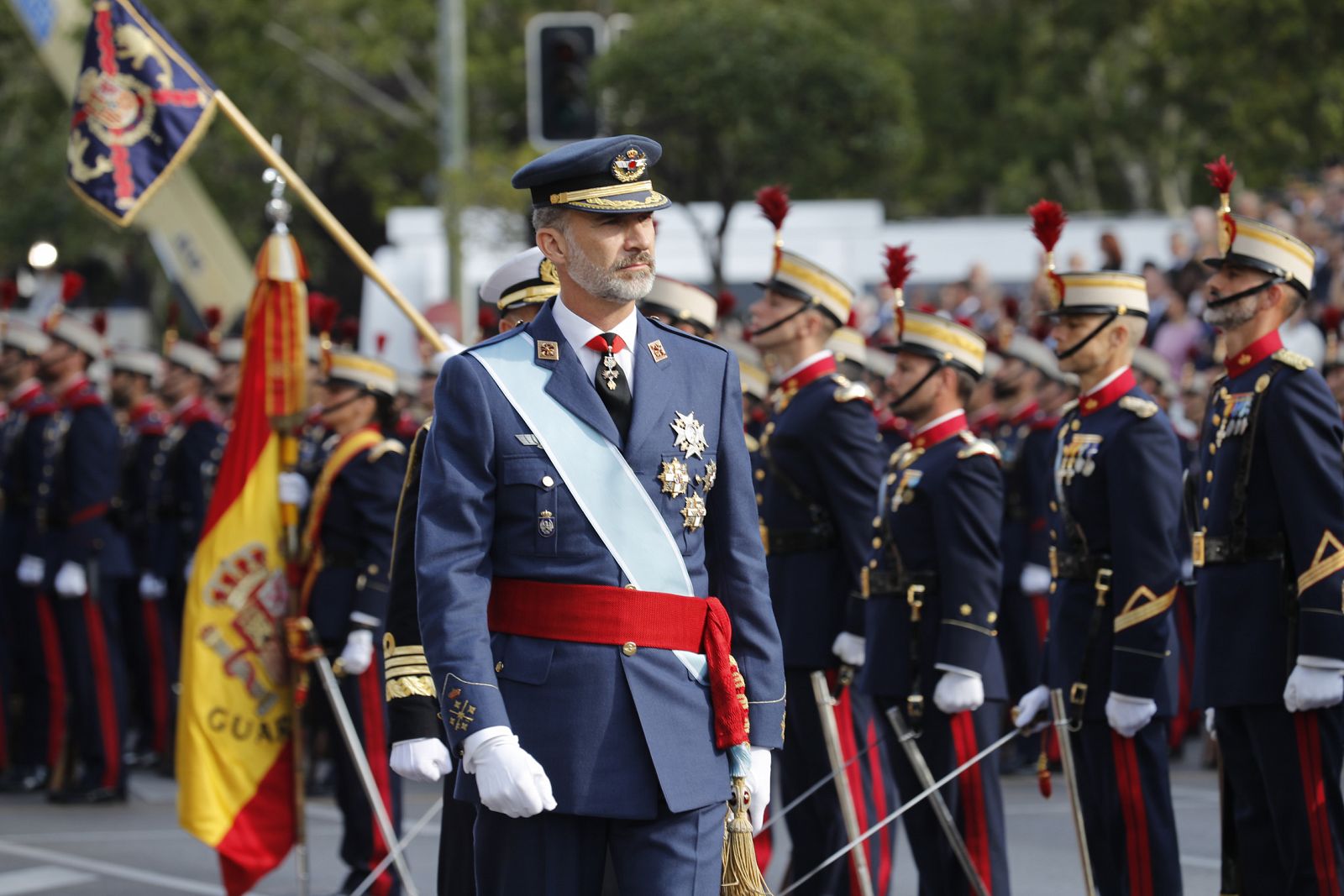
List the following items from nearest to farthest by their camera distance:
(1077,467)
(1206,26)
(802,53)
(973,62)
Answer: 1. (1077,467)
2. (802,53)
3. (1206,26)
4. (973,62)

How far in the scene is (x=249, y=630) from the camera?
8211 millimetres

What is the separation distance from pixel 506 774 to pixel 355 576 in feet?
14.4

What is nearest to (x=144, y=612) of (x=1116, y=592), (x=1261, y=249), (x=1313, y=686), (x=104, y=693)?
(x=104, y=693)

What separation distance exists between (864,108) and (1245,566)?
51.9ft

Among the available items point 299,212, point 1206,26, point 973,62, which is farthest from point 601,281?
point 973,62

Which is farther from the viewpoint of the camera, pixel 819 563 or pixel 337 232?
pixel 819 563

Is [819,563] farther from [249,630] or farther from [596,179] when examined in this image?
[596,179]

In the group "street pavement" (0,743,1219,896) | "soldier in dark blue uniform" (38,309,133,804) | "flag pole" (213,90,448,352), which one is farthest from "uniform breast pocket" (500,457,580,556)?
"soldier in dark blue uniform" (38,309,133,804)

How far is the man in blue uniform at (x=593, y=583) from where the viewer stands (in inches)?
169

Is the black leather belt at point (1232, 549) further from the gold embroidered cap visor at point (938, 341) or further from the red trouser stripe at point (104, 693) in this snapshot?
the red trouser stripe at point (104, 693)

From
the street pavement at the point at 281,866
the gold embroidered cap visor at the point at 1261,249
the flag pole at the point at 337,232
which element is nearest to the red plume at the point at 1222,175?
the gold embroidered cap visor at the point at 1261,249

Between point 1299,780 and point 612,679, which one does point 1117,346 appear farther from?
point 612,679

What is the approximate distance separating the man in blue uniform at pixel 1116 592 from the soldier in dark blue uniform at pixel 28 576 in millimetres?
6605

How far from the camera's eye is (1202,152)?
1155 inches
